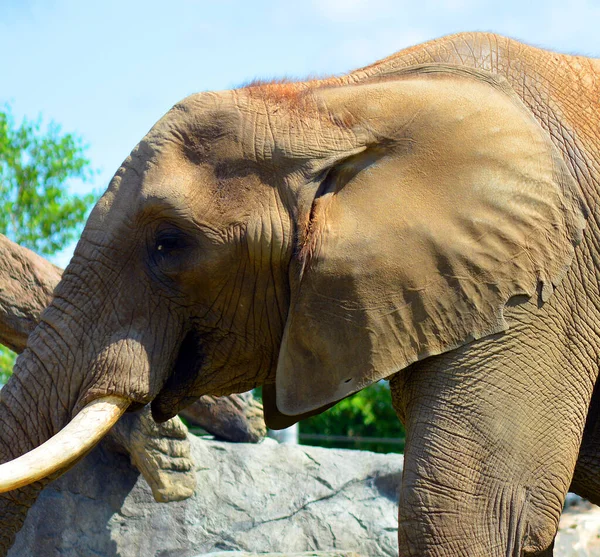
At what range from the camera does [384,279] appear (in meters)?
3.33

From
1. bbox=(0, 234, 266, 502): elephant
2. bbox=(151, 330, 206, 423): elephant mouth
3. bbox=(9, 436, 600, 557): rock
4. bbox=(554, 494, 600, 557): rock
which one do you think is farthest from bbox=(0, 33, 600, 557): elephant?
bbox=(554, 494, 600, 557): rock

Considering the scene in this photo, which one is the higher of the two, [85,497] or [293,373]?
[293,373]

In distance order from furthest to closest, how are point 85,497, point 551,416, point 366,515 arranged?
point 366,515
point 85,497
point 551,416

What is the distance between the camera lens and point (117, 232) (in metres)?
3.54

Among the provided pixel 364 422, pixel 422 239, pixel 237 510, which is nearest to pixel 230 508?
pixel 237 510

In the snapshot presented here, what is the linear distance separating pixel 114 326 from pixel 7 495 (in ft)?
2.51

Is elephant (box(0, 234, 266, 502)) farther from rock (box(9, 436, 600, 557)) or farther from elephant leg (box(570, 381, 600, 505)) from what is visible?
elephant leg (box(570, 381, 600, 505))

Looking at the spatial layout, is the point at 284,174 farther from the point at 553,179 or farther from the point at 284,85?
the point at 553,179

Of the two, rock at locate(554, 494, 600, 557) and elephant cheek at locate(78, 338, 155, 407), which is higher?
elephant cheek at locate(78, 338, 155, 407)

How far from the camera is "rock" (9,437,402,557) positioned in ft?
20.6

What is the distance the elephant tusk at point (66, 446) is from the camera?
3064mm

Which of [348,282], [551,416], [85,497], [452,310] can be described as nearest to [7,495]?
[348,282]

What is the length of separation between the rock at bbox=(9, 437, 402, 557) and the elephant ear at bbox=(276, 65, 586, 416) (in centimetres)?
328

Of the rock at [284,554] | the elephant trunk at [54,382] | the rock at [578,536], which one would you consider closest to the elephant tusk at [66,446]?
the elephant trunk at [54,382]
